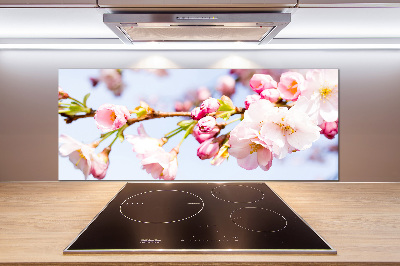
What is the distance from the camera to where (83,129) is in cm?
167

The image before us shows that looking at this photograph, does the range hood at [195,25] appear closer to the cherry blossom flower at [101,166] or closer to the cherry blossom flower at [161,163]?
the cherry blossom flower at [161,163]

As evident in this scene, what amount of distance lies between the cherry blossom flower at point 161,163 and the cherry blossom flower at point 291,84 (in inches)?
25.0

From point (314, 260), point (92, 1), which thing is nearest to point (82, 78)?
point (92, 1)

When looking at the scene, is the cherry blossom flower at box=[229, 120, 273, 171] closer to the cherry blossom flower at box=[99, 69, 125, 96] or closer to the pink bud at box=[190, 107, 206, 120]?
the pink bud at box=[190, 107, 206, 120]

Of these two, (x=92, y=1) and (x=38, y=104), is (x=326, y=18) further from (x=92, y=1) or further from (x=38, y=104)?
(x=38, y=104)

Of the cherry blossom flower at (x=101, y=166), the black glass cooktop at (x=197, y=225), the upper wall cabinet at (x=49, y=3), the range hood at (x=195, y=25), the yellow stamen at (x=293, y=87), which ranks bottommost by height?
the black glass cooktop at (x=197, y=225)

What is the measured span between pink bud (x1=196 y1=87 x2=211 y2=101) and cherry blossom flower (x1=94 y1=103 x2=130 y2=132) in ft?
1.26

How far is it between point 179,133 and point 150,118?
0.57 ft

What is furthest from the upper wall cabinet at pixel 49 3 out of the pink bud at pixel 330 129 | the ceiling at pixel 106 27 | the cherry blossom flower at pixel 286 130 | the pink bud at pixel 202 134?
the pink bud at pixel 330 129

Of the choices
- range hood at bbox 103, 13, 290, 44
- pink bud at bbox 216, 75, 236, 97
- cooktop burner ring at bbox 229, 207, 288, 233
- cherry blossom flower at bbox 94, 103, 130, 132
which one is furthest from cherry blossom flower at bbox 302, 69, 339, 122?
cherry blossom flower at bbox 94, 103, 130, 132

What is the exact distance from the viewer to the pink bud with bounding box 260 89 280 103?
1557mm

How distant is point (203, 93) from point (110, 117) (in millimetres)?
506

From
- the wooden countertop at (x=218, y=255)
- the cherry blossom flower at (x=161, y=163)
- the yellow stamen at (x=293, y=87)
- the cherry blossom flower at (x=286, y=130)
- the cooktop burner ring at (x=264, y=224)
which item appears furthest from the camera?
the yellow stamen at (x=293, y=87)

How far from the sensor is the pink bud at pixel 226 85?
1632mm
